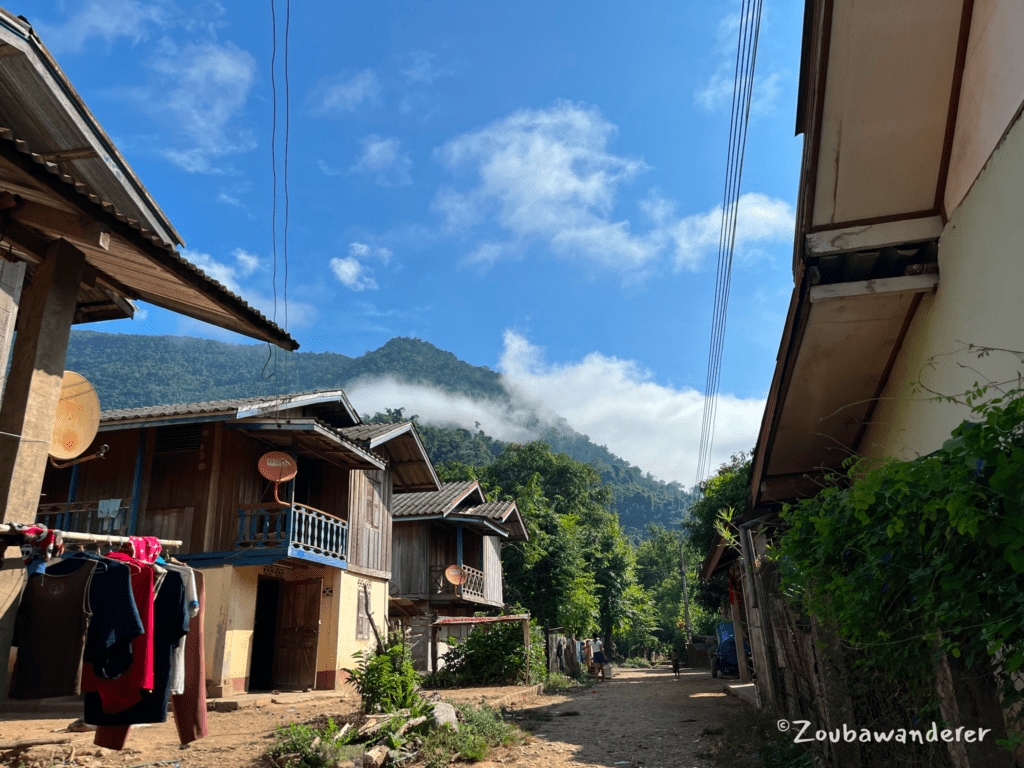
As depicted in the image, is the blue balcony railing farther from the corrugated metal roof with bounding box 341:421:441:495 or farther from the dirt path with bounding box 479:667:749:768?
the dirt path with bounding box 479:667:749:768

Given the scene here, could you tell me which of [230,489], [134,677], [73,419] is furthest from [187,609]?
[230,489]

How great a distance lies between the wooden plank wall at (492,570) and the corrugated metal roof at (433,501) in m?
2.18

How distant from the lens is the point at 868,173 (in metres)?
4.99

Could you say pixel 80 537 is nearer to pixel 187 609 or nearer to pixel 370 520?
pixel 187 609

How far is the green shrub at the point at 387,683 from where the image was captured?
9.27m

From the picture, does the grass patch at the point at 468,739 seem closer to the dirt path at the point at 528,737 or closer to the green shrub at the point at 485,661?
the dirt path at the point at 528,737

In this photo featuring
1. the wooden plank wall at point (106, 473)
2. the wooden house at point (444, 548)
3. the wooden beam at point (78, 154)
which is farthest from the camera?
the wooden house at point (444, 548)

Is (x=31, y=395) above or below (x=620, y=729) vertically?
above

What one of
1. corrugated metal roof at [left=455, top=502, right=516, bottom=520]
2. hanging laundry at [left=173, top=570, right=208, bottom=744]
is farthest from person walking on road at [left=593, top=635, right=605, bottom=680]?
hanging laundry at [left=173, top=570, right=208, bottom=744]

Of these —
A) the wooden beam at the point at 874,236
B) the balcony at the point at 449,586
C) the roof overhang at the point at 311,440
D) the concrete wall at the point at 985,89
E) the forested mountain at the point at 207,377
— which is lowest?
the balcony at the point at 449,586

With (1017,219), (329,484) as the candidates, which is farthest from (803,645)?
(329,484)

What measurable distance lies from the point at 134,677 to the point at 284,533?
9484mm

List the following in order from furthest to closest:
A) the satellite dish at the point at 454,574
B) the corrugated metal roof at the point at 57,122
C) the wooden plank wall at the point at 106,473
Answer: the satellite dish at the point at 454,574 → the wooden plank wall at the point at 106,473 → the corrugated metal roof at the point at 57,122

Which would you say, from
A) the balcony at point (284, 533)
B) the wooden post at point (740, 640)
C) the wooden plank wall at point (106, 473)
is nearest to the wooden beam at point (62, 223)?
the balcony at point (284, 533)
